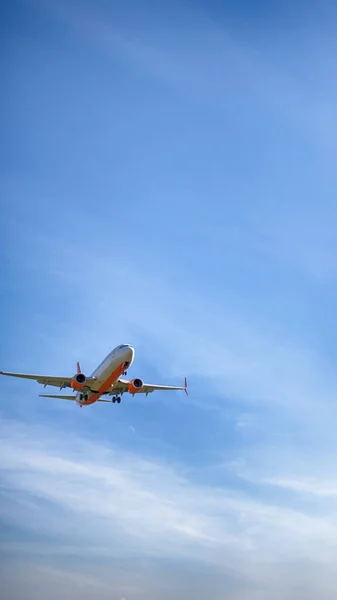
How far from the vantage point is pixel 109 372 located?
97.1 meters

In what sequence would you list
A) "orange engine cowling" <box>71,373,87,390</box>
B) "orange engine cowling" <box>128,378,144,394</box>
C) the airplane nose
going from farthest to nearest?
"orange engine cowling" <box>128,378,144,394</box>
"orange engine cowling" <box>71,373,87,390</box>
the airplane nose

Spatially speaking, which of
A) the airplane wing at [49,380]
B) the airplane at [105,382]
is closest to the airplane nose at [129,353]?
the airplane at [105,382]

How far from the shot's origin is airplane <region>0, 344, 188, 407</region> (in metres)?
95.1

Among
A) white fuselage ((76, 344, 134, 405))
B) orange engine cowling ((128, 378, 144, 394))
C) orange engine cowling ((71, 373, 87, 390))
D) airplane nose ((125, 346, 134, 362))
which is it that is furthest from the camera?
orange engine cowling ((128, 378, 144, 394))

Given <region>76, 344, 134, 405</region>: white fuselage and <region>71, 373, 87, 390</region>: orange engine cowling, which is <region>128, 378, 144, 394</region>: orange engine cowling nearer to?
<region>76, 344, 134, 405</region>: white fuselage

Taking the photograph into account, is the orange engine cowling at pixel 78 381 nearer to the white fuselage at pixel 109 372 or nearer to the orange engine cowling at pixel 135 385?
the white fuselage at pixel 109 372

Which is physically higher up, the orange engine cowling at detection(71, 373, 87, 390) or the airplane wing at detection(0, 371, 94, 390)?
the airplane wing at detection(0, 371, 94, 390)

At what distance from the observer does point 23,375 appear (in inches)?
4119

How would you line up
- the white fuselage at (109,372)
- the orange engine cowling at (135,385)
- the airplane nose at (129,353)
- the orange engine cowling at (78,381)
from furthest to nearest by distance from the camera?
the orange engine cowling at (135,385) → the orange engine cowling at (78,381) → the white fuselage at (109,372) → the airplane nose at (129,353)

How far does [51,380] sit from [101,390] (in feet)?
28.8

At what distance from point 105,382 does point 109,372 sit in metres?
2.96

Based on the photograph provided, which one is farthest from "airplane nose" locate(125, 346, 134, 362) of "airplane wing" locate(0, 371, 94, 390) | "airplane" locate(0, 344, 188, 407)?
"airplane wing" locate(0, 371, 94, 390)

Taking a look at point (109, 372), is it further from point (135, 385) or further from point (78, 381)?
point (135, 385)

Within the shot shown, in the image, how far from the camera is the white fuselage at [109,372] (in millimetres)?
94250
